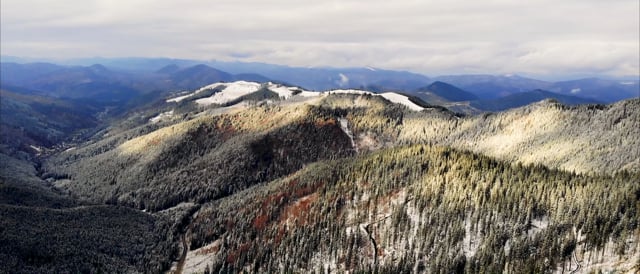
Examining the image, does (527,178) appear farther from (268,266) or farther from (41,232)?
(41,232)

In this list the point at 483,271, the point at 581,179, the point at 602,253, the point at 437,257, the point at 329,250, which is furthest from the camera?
the point at 329,250

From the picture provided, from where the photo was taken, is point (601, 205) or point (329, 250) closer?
point (601, 205)

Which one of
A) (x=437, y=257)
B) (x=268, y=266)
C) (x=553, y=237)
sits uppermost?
(x=553, y=237)

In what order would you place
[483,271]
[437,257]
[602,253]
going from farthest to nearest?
1. [437,257]
2. [483,271]
3. [602,253]

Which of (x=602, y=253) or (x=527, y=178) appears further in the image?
(x=527, y=178)

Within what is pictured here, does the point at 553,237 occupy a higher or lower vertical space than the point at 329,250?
higher

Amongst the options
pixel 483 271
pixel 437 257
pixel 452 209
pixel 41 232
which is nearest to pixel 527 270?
pixel 483 271

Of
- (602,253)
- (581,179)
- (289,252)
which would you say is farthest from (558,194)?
(289,252)

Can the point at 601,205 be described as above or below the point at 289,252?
above

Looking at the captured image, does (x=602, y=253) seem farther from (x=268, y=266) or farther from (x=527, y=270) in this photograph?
(x=268, y=266)
